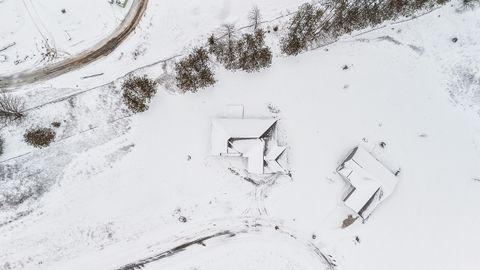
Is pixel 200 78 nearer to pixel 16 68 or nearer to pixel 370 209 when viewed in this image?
pixel 16 68

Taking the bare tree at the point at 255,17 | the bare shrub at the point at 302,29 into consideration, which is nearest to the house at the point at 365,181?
the bare shrub at the point at 302,29

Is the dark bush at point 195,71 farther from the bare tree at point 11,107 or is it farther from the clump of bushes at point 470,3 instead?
the clump of bushes at point 470,3

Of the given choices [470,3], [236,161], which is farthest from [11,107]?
[470,3]

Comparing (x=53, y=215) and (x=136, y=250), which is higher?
(x=53, y=215)

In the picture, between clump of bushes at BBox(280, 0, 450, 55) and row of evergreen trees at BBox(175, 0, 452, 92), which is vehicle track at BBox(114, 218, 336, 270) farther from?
clump of bushes at BBox(280, 0, 450, 55)

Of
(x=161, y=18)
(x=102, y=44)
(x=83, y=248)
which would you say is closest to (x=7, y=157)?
(x=83, y=248)

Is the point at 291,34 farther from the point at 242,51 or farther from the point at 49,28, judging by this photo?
the point at 49,28

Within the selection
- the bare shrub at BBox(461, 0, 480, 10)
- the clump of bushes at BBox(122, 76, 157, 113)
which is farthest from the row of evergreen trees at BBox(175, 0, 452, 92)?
the clump of bushes at BBox(122, 76, 157, 113)

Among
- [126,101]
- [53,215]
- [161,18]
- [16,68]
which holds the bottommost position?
[53,215]
